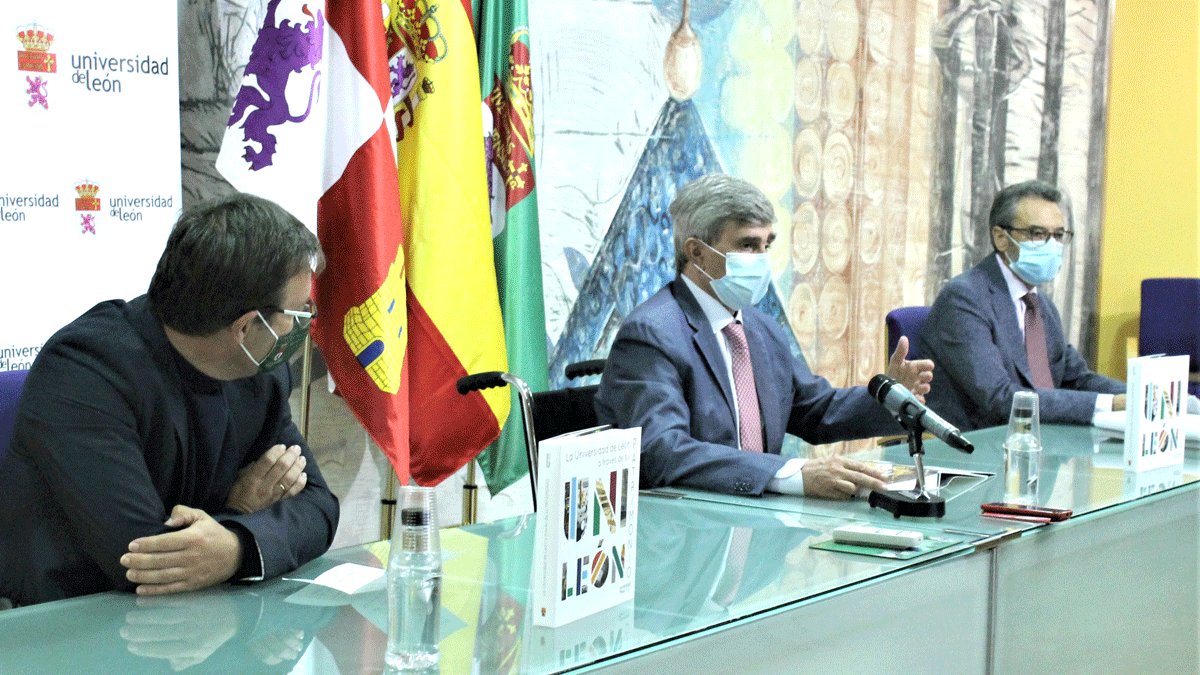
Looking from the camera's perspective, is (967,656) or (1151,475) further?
(1151,475)

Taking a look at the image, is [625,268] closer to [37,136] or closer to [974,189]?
[37,136]

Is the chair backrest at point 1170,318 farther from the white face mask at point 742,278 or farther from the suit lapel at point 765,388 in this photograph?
the white face mask at point 742,278

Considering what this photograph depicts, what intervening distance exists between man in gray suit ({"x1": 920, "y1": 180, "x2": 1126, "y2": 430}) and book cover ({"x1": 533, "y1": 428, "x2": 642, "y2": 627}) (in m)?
2.27

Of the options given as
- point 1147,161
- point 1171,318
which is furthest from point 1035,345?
point 1147,161

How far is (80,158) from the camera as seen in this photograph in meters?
2.54

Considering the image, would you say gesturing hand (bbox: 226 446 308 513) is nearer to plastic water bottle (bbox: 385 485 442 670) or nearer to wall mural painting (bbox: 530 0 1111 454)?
plastic water bottle (bbox: 385 485 442 670)

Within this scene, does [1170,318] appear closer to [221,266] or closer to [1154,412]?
[1154,412]

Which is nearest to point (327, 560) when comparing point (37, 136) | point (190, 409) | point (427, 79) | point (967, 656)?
point (190, 409)

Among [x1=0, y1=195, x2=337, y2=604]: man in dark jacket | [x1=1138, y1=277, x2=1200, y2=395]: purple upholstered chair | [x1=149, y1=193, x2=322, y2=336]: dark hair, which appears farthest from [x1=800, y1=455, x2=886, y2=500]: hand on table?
[x1=1138, y1=277, x2=1200, y2=395]: purple upholstered chair

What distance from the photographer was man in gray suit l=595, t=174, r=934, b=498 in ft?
7.98

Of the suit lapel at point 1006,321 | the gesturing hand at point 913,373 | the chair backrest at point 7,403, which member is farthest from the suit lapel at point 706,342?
the chair backrest at point 7,403

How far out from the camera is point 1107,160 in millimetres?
7297

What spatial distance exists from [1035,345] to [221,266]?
292 centimetres

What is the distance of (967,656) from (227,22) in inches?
100
